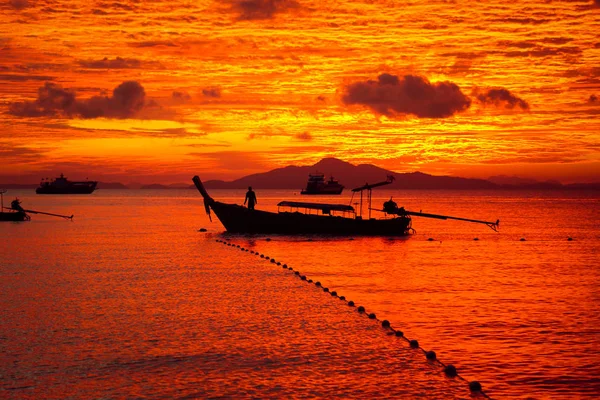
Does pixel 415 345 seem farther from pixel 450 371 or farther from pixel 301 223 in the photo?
pixel 301 223

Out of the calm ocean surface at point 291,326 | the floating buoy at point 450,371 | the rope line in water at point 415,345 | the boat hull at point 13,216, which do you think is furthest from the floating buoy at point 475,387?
the boat hull at point 13,216

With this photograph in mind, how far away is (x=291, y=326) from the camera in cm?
2044

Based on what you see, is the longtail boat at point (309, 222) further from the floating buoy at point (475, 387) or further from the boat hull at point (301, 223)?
the floating buoy at point (475, 387)

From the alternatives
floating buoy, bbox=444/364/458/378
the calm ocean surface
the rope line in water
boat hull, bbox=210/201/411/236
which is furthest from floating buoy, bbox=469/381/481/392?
boat hull, bbox=210/201/411/236

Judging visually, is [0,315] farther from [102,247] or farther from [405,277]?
[102,247]

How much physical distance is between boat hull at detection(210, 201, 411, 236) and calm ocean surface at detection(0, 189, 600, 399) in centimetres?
1589

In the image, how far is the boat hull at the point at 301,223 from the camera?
57.7 m

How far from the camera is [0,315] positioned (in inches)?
866

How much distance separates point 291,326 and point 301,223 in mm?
37664

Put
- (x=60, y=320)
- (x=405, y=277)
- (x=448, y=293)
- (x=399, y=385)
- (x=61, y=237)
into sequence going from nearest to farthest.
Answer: (x=399, y=385), (x=60, y=320), (x=448, y=293), (x=405, y=277), (x=61, y=237)

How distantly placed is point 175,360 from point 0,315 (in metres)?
8.34

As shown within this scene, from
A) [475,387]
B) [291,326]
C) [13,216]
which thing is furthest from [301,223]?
[475,387]

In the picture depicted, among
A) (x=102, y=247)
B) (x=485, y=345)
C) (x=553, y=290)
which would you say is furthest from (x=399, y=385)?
(x=102, y=247)

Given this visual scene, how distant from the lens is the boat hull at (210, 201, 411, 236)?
2272 inches
